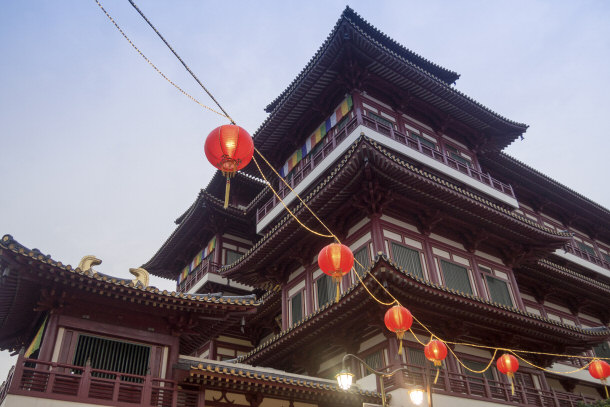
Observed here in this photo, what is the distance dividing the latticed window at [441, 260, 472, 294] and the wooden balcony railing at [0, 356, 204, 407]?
33.8 feet

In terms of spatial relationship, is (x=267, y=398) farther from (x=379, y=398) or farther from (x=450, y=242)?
(x=450, y=242)

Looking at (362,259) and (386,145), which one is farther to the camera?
(386,145)

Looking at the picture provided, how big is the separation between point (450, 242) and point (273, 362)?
8.74 metres

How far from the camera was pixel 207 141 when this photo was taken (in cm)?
850

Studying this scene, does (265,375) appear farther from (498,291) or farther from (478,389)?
(498,291)

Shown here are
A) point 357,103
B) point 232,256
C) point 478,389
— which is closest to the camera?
point 478,389

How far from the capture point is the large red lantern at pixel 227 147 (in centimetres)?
842

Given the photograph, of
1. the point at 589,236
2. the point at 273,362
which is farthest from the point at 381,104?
the point at 589,236

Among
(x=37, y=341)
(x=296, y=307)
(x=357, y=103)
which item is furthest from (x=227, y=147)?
(x=357, y=103)

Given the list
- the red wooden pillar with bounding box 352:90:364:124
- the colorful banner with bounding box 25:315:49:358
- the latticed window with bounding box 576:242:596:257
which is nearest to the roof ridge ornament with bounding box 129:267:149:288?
the colorful banner with bounding box 25:315:49:358

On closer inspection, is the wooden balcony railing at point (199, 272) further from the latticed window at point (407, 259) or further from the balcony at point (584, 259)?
the balcony at point (584, 259)

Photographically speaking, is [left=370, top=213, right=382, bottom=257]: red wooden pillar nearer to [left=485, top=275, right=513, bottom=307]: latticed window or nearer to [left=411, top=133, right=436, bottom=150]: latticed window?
[left=485, top=275, right=513, bottom=307]: latticed window

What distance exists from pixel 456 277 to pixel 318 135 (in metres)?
9.21

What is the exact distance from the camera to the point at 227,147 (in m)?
8.41
